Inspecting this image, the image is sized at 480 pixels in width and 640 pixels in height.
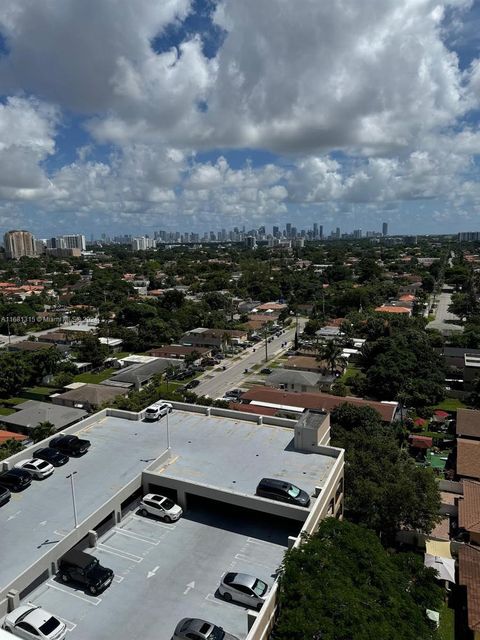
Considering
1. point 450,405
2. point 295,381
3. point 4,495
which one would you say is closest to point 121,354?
point 295,381

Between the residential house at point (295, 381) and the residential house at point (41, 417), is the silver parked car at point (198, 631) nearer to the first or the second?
the residential house at point (41, 417)

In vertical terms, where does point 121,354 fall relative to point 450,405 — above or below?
below

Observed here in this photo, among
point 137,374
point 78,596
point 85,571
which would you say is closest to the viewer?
point 78,596

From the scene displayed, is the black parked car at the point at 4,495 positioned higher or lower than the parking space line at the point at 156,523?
higher

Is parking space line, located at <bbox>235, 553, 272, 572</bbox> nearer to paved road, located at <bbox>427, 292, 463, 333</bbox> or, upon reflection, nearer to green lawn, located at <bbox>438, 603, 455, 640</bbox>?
green lawn, located at <bbox>438, 603, 455, 640</bbox>

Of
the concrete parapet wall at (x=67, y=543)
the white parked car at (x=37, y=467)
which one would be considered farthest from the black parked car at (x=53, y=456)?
the concrete parapet wall at (x=67, y=543)

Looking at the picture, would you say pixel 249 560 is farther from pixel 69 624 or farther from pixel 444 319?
pixel 444 319

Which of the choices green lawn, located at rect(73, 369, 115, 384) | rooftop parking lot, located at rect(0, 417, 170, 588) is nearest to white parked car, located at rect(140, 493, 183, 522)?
rooftop parking lot, located at rect(0, 417, 170, 588)
